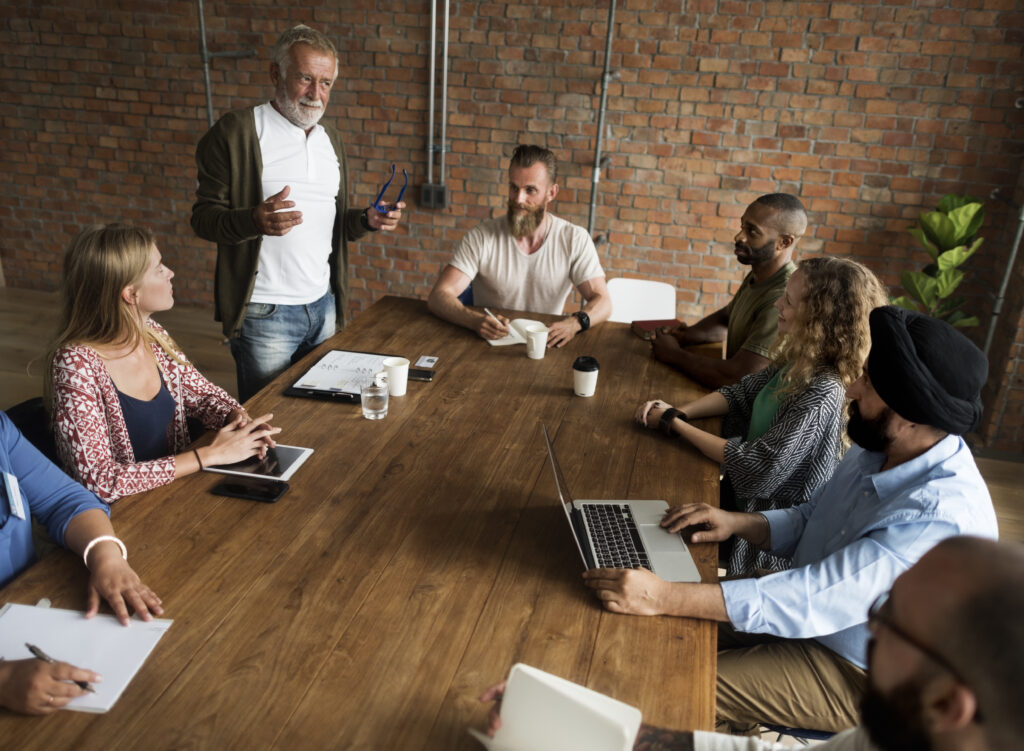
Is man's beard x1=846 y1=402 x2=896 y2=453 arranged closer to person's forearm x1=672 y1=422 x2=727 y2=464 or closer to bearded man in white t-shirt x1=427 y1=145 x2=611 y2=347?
person's forearm x1=672 y1=422 x2=727 y2=464

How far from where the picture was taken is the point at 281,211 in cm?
256

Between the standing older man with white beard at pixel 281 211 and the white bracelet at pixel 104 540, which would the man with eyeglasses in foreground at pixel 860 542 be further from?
the standing older man with white beard at pixel 281 211

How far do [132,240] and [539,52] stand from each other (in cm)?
306

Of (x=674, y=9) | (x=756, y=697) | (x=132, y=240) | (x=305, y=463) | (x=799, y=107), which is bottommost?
(x=756, y=697)

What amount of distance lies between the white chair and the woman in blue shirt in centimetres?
259

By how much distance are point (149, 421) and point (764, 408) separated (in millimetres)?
1674

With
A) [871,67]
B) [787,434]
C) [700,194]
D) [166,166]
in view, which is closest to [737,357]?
[787,434]

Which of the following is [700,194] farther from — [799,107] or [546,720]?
[546,720]

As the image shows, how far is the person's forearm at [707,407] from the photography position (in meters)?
2.26

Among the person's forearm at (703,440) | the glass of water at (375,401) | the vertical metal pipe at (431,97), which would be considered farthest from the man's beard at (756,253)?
the vertical metal pipe at (431,97)

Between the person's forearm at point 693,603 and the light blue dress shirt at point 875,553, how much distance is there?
0.8 inches

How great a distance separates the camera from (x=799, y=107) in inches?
161

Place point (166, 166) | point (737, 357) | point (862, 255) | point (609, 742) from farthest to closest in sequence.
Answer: point (166, 166), point (862, 255), point (737, 357), point (609, 742)

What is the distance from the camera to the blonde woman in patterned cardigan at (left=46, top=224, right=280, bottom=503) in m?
1.67
